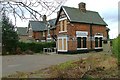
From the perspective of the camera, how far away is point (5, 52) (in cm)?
4200

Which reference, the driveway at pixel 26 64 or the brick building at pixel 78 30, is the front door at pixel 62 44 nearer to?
the brick building at pixel 78 30

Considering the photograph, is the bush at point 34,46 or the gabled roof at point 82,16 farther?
the bush at point 34,46

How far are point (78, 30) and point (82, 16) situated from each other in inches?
141

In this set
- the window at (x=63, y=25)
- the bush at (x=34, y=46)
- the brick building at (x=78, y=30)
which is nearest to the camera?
the brick building at (x=78, y=30)

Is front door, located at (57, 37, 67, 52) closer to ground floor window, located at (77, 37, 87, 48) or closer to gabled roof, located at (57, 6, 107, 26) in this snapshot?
ground floor window, located at (77, 37, 87, 48)

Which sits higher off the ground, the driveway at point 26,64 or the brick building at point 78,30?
the brick building at point 78,30

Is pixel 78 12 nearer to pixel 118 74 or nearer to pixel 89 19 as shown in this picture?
pixel 89 19

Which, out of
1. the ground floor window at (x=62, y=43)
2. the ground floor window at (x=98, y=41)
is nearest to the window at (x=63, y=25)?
the ground floor window at (x=62, y=43)

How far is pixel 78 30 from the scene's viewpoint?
1575 inches

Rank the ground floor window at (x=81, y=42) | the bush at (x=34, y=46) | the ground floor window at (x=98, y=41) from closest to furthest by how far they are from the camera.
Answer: the ground floor window at (x=81, y=42) → the ground floor window at (x=98, y=41) → the bush at (x=34, y=46)

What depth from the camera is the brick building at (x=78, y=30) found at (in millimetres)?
39375

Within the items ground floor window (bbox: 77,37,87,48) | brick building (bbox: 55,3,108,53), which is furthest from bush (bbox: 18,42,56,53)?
ground floor window (bbox: 77,37,87,48)

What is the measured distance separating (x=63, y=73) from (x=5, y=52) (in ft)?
105

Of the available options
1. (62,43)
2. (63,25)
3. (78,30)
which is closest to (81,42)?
(78,30)
